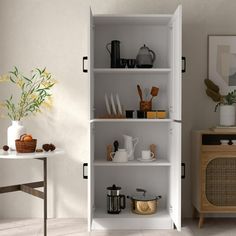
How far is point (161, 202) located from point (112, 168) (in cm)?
58

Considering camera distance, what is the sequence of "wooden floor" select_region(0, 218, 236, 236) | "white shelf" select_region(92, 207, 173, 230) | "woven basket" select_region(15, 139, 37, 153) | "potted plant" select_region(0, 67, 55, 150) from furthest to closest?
"potted plant" select_region(0, 67, 55, 150) < "white shelf" select_region(92, 207, 173, 230) < "wooden floor" select_region(0, 218, 236, 236) < "woven basket" select_region(15, 139, 37, 153)

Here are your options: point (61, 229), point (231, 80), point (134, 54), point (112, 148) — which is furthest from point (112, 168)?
point (231, 80)

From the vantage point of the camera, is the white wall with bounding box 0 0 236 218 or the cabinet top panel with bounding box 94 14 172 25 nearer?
the cabinet top panel with bounding box 94 14 172 25

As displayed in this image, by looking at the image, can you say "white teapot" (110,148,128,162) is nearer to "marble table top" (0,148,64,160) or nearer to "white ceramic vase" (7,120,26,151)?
"marble table top" (0,148,64,160)

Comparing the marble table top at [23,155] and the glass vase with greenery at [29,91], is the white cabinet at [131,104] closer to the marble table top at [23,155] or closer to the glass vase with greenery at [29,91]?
the glass vase with greenery at [29,91]

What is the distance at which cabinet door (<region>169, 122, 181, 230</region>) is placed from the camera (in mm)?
3529

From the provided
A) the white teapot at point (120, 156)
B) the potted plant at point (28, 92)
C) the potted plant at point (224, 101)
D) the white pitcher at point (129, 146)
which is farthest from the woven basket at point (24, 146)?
the potted plant at point (224, 101)

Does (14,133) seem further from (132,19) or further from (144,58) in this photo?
(132,19)

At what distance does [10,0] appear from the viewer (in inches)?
166

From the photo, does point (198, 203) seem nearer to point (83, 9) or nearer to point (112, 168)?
point (112, 168)

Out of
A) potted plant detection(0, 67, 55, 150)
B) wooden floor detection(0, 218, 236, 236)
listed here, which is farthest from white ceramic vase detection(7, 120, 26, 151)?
wooden floor detection(0, 218, 236, 236)

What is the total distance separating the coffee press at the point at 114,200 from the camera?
3.97 meters

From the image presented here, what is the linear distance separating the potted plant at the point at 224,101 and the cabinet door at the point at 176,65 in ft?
1.56

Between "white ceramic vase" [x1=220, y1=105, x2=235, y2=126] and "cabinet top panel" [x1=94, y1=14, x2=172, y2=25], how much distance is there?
3.20 ft
